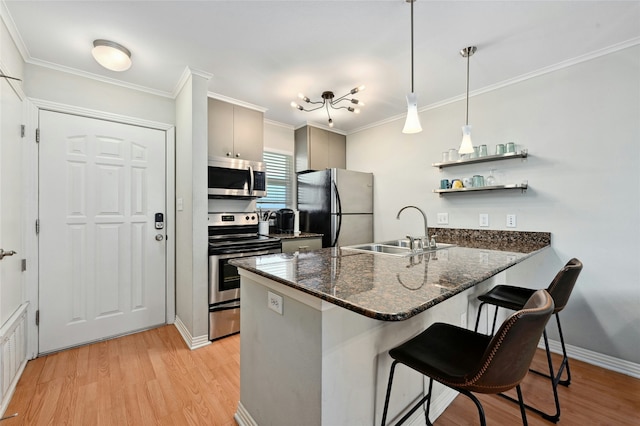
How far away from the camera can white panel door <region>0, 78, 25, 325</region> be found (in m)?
1.70

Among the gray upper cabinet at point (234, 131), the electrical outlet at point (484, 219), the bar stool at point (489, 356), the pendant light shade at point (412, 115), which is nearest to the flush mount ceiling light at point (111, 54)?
the gray upper cabinet at point (234, 131)

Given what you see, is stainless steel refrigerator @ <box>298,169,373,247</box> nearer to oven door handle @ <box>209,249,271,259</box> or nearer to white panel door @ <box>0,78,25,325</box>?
oven door handle @ <box>209,249,271,259</box>

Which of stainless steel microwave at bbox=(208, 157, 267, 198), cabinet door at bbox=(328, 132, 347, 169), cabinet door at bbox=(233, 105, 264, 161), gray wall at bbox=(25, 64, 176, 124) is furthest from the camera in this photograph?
cabinet door at bbox=(328, 132, 347, 169)

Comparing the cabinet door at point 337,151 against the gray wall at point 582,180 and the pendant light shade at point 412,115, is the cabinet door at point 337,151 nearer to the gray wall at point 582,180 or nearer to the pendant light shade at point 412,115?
the gray wall at point 582,180

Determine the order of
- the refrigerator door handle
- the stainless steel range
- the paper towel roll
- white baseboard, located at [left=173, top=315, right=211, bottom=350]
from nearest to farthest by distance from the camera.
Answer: white baseboard, located at [left=173, top=315, right=211, bottom=350] → the stainless steel range → the refrigerator door handle → the paper towel roll

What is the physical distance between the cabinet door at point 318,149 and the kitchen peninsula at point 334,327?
236cm

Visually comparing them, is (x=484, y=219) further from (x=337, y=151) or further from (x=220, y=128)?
(x=220, y=128)

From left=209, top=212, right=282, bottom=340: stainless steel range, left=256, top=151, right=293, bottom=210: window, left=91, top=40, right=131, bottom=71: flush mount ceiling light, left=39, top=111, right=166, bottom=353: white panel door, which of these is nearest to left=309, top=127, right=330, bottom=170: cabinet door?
left=256, top=151, right=293, bottom=210: window

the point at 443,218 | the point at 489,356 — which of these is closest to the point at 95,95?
the point at 489,356

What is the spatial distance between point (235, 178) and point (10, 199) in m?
1.64

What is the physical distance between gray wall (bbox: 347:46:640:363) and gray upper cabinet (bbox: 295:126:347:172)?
169 centimetres

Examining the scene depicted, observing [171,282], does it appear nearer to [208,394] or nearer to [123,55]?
[208,394]

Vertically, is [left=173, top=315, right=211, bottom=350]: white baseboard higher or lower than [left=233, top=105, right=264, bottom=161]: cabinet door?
lower

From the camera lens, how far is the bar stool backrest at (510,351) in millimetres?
854
